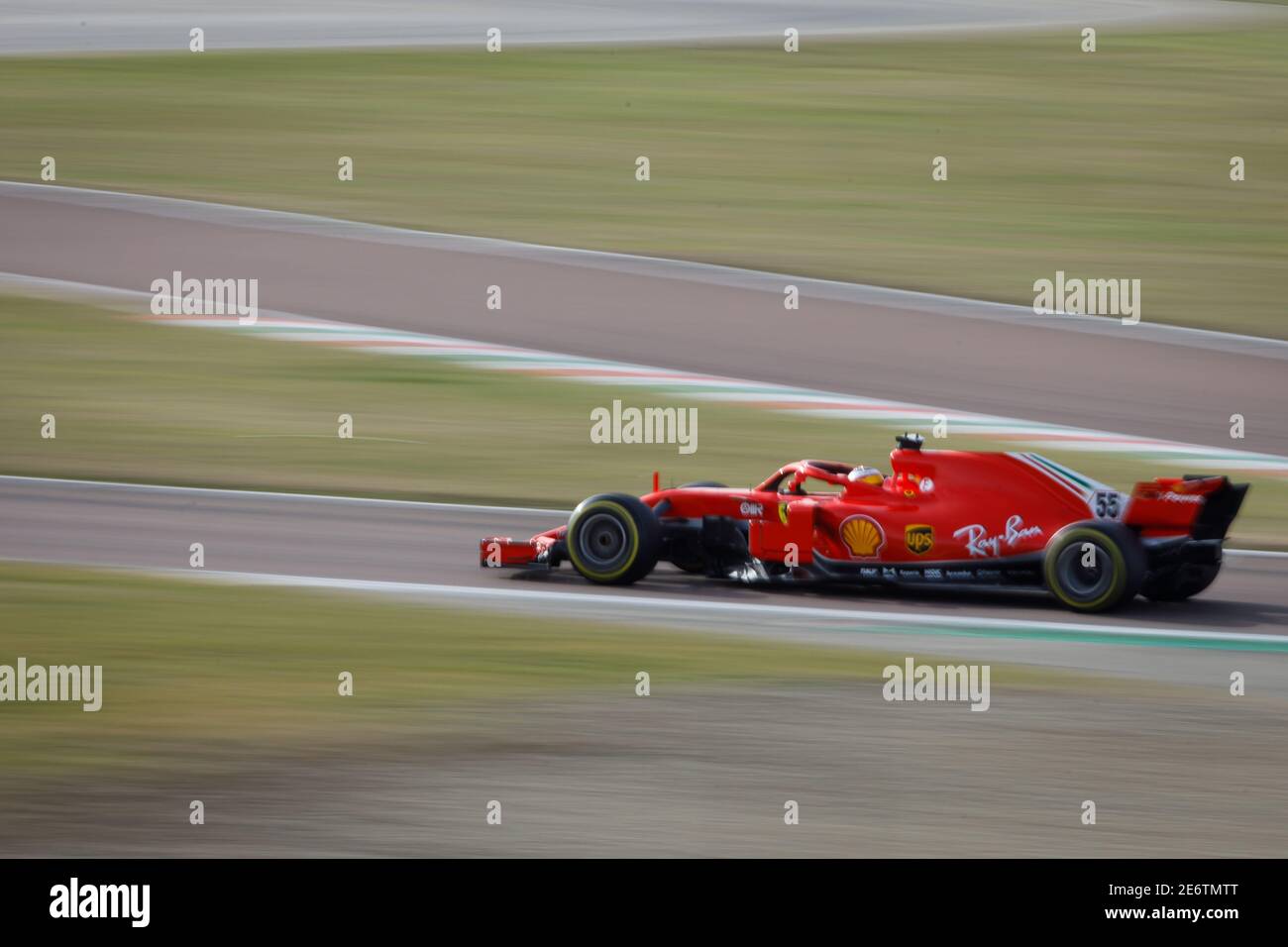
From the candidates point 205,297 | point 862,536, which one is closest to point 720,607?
point 862,536

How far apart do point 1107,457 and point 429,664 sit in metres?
7.48

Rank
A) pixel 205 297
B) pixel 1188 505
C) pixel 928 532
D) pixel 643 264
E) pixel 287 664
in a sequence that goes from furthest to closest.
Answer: pixel 643 264, pixel 205 297, pixel 928 532, pixel 1188 505, pixel 287 664

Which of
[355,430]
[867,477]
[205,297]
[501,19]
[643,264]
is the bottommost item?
[867,477]

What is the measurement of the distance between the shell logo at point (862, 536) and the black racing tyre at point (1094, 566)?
40.0 inches

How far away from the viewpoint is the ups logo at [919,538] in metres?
11.2

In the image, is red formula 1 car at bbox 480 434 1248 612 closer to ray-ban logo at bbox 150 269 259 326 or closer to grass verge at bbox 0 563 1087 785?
grass verge at bbox 0 563 1087 785

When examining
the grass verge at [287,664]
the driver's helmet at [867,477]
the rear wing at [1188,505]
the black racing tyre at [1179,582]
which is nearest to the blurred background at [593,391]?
the grass verge at [287,664]

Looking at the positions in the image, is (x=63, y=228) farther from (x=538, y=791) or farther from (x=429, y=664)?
(x=538, y=791)

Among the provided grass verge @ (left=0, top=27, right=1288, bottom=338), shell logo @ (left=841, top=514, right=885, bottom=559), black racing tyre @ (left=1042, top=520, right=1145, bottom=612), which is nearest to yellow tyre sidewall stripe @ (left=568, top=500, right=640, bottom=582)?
shell logo @ (left=841, top=514, right=885, bottom=559)

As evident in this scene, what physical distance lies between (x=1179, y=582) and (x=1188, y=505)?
2.31ft

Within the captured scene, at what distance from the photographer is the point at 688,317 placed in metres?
19.4

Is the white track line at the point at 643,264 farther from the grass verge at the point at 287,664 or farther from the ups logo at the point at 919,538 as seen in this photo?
the grass verge at the point at 287,664

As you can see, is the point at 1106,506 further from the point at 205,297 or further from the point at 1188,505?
the point at 205,297

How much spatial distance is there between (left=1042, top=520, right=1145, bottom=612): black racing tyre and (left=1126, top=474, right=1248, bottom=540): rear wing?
0.16 metres
